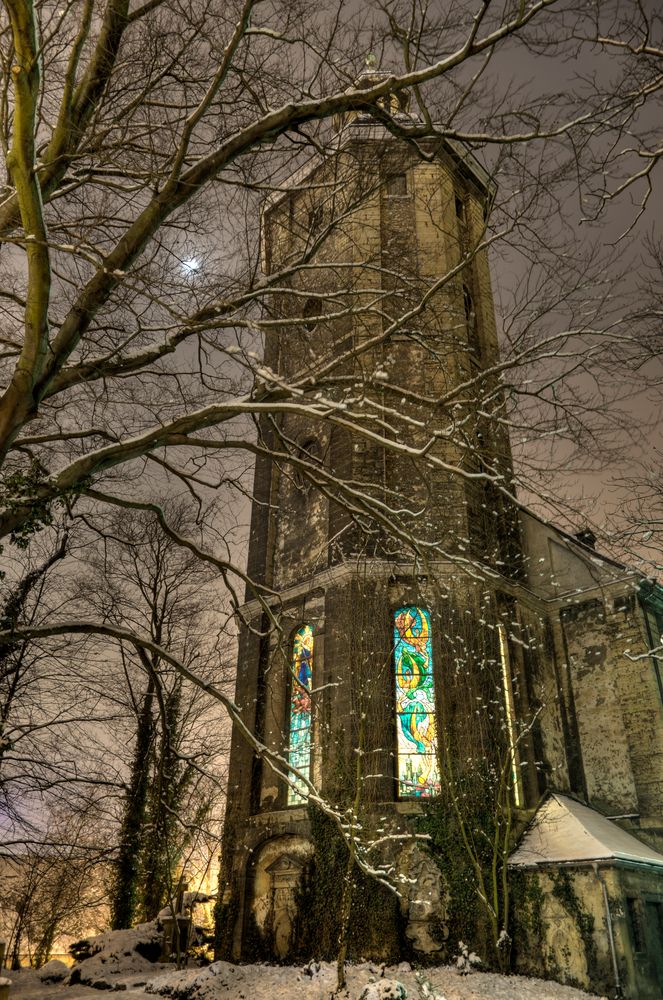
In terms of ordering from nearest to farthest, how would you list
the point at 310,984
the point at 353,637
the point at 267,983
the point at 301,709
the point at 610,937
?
the point at 310,984, the point at 610,937, the point at 267,983, the point at 353,637, the point at 301,709

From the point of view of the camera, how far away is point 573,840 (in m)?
13.9

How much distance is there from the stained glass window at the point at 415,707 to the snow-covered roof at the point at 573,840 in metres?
2.18

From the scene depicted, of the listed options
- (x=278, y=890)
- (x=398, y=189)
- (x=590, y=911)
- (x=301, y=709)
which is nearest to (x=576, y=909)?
(x=590, y=911)

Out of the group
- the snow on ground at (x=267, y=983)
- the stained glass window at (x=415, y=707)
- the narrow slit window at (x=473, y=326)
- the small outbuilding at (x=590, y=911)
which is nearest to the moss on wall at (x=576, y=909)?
the small outbuilding at (x=590, y=911)

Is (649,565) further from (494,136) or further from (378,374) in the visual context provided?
(494,136)

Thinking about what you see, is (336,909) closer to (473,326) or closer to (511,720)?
(511,720)

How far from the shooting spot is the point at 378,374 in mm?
5684

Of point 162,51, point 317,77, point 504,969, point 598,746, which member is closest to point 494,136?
point 317,77

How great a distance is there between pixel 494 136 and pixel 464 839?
39.7 ft

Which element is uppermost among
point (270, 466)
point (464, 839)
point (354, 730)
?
point (270, 466)

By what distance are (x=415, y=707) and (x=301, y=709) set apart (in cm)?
248

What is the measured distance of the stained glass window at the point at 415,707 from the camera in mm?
14641

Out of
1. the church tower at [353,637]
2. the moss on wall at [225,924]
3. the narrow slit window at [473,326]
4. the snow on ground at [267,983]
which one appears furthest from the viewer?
the narrow slit window at [473,326]

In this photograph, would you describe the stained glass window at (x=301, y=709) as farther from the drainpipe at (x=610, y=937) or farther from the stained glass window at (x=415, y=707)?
the drainpipe at (x=610, y=937)
